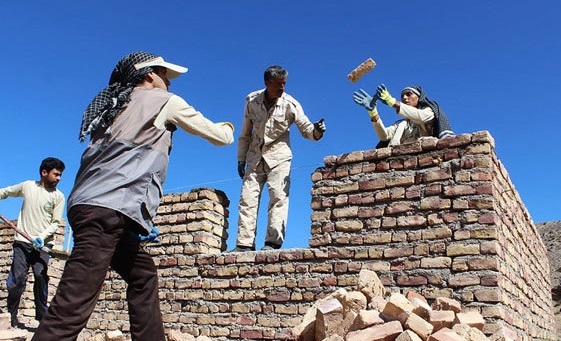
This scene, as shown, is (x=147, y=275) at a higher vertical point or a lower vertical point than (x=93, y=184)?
lower

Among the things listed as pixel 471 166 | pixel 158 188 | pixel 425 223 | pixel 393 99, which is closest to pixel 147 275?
pixel 158 188

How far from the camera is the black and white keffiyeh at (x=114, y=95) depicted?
2605 mm

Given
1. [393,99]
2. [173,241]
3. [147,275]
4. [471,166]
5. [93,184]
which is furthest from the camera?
[173,241]

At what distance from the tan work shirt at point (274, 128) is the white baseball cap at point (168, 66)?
6.33ft

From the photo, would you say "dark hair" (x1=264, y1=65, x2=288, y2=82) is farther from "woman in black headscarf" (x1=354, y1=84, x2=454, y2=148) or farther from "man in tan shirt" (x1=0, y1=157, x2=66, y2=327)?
"man in tan shirt" (x1=0, y1=157, x2=66, y2=327)

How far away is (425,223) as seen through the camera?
3816mm

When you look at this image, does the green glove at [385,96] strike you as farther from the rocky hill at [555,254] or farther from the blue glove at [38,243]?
the rocky hill at [555,254]

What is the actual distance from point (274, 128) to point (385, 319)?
2213 mm

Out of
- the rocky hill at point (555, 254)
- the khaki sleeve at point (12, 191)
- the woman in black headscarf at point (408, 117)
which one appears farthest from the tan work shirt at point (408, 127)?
the rocky hill at point (555, 254)

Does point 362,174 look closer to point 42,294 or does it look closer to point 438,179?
point 438,179

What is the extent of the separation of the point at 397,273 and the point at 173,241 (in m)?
2.14

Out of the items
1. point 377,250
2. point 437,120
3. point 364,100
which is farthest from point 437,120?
point 377,250

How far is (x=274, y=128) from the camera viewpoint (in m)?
4.86

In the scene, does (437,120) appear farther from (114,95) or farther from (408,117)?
(114,95)
